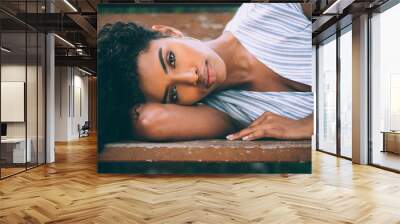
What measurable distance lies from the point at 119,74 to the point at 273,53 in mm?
2745

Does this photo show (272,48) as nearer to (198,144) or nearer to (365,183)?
(198,144)

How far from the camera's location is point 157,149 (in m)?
6.75

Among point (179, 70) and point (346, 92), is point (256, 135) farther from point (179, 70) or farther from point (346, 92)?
point (346, 92)

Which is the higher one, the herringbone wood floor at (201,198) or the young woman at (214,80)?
the young woman at (214,80)

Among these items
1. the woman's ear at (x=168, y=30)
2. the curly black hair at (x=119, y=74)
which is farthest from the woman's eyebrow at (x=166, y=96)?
the woman's ear at (x=168, y=30)

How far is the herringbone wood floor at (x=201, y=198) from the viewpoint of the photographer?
4.09 m

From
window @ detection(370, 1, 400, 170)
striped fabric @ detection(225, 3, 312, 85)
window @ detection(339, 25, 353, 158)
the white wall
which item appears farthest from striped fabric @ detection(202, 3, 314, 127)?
the white wall

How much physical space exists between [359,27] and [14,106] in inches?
283

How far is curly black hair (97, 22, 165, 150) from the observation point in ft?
22.4

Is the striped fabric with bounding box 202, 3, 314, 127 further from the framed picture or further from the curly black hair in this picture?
the curly black hair

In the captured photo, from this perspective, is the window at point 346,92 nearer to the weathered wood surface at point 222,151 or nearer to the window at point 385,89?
the window at point 385,89

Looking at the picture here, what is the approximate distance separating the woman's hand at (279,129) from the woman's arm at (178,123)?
248 millimetres

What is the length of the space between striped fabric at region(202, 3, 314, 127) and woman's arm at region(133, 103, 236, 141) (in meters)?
0.22

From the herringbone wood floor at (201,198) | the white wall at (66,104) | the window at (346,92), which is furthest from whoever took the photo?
the white wall at (66,104)
